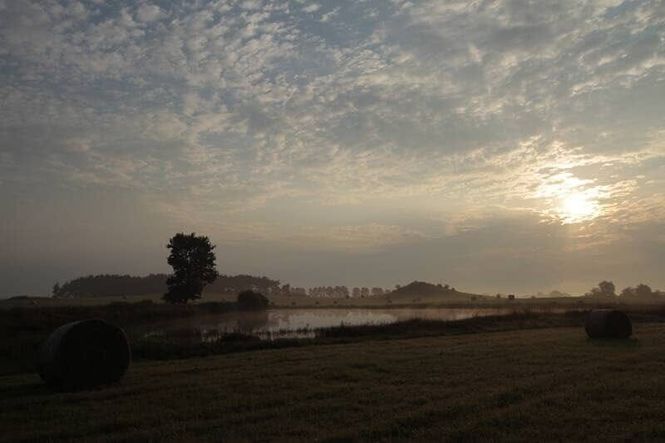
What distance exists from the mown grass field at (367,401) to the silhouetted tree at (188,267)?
168 ft

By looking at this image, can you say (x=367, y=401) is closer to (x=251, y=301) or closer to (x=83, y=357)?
(x=83, y=357)

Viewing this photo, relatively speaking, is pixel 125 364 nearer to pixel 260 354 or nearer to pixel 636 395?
pixel 260 354

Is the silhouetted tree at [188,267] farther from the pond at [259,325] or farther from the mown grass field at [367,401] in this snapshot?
the mown grass field at [367,401]

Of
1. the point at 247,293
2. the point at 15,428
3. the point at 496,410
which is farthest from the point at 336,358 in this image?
the point at 247,293

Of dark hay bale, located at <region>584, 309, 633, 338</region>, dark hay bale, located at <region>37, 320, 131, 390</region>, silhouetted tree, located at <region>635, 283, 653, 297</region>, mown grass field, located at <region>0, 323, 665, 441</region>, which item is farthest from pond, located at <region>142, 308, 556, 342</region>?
silhouetted tree, located at <region>635, 283, 653, 297</region>

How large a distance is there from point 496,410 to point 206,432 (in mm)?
5729

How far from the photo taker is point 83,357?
16344 millimetres

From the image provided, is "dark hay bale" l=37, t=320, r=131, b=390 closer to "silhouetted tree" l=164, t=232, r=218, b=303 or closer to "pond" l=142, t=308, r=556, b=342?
"pond" l=142, t=308, r=556, b=342

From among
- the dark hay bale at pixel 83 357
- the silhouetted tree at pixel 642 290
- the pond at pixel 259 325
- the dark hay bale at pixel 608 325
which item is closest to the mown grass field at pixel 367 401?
the dark hay bale at pixel 83 357

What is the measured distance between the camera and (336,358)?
20.0 meters

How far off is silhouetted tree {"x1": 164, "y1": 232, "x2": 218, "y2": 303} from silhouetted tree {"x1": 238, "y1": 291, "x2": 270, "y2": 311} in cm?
507

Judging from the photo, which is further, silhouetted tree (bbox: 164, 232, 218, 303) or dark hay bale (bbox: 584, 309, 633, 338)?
silhouetted tree (bbox: 164, 232, 218, 303)

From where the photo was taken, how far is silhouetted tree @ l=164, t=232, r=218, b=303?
227ft

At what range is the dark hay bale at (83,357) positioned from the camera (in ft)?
52.0
